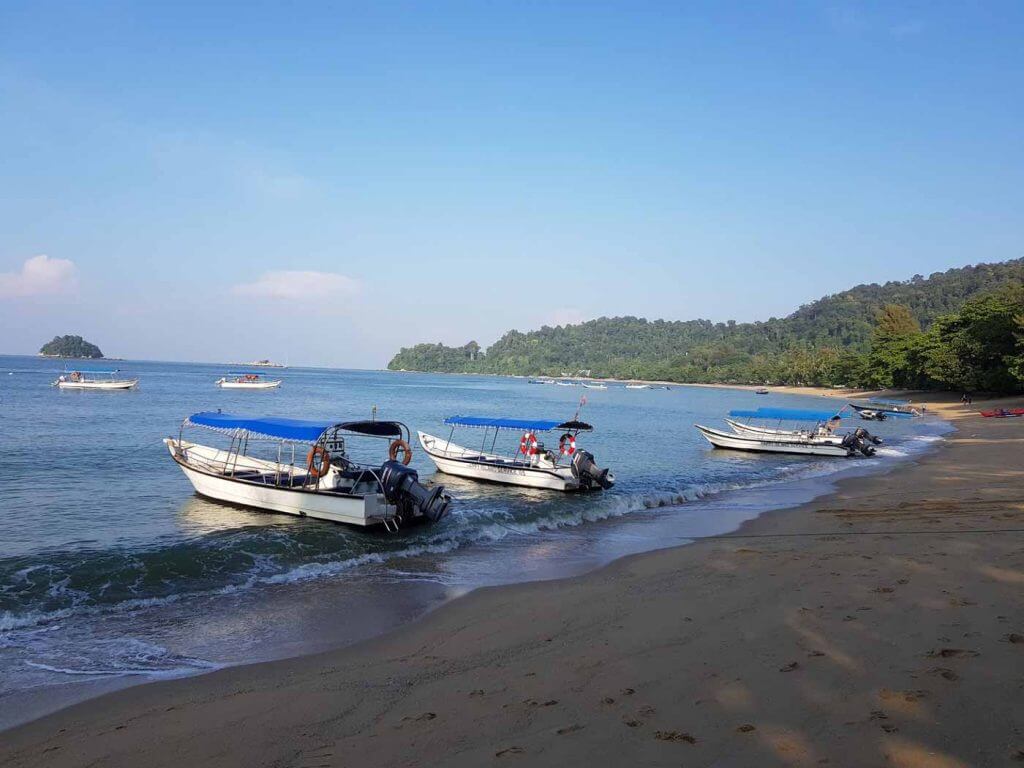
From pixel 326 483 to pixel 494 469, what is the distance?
27.2 feet

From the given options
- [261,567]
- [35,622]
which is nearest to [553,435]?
[261,567]

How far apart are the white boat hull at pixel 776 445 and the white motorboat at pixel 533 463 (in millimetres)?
15462

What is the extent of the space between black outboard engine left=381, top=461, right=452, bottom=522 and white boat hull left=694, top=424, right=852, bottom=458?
2538 centimetres

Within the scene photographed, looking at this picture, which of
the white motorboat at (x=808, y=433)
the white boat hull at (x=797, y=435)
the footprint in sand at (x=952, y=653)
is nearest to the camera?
the footprint in sand at (x=952, y=653)

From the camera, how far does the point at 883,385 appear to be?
102 metres

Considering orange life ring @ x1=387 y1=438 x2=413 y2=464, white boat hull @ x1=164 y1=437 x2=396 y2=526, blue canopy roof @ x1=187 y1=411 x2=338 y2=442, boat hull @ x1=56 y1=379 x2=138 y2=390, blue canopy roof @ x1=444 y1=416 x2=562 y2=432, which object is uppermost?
blue canopy roof @ x1=187 y1=411 x2=338 y2=442

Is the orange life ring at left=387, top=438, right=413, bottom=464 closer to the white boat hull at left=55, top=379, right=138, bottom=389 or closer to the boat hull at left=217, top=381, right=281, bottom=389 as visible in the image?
the white boat hull at left=55, top=379, right=138, bottom=389

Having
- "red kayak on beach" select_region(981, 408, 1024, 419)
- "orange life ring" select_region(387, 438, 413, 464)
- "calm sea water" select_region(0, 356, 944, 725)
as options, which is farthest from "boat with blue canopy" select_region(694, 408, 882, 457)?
"orange life ring" select_region(387, 438, 413, 464)

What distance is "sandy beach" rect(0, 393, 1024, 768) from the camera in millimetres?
5430

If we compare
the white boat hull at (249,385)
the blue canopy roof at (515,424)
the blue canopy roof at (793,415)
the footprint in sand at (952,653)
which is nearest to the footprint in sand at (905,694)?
the footprint in sand at (952,653)

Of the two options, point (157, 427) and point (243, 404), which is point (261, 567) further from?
point (243, 404)

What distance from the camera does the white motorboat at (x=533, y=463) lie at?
2381cm

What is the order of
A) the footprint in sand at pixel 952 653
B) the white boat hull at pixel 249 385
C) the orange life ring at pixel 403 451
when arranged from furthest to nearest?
the white boat hull at pixel 249 385
the orange life ring at pixel 403 451
the footprint in sand at pixel 952 653

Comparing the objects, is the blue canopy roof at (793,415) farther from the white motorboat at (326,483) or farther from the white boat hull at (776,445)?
the white motorboat at (326,483)
